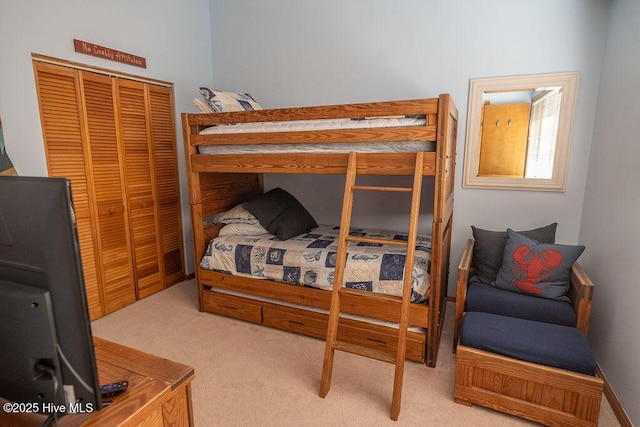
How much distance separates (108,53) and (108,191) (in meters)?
1.10

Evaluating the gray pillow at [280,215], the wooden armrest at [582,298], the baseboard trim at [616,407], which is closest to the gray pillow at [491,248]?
the wooden armrest at [582,298]

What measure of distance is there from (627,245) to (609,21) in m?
1.63

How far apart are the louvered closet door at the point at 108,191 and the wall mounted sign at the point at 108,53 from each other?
0.52 ft

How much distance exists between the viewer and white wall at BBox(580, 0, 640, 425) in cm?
182

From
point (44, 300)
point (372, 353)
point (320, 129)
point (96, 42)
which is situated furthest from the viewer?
point (96, 42)

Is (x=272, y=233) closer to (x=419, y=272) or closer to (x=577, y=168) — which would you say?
(x=419, y=272)

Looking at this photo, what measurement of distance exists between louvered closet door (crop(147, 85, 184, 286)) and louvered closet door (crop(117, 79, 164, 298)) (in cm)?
8

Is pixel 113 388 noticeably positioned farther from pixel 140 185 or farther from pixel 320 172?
pixel 140 185

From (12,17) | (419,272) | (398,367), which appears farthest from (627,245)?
(12,17)

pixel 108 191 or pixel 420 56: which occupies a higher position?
pixel 420 56

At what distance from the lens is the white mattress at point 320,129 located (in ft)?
6.89

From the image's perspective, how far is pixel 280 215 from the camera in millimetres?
3068

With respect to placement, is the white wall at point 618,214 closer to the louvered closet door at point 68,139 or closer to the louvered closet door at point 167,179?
the louvered closet door at point 68,139

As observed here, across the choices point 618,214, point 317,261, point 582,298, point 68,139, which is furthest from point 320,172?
point 68,139
